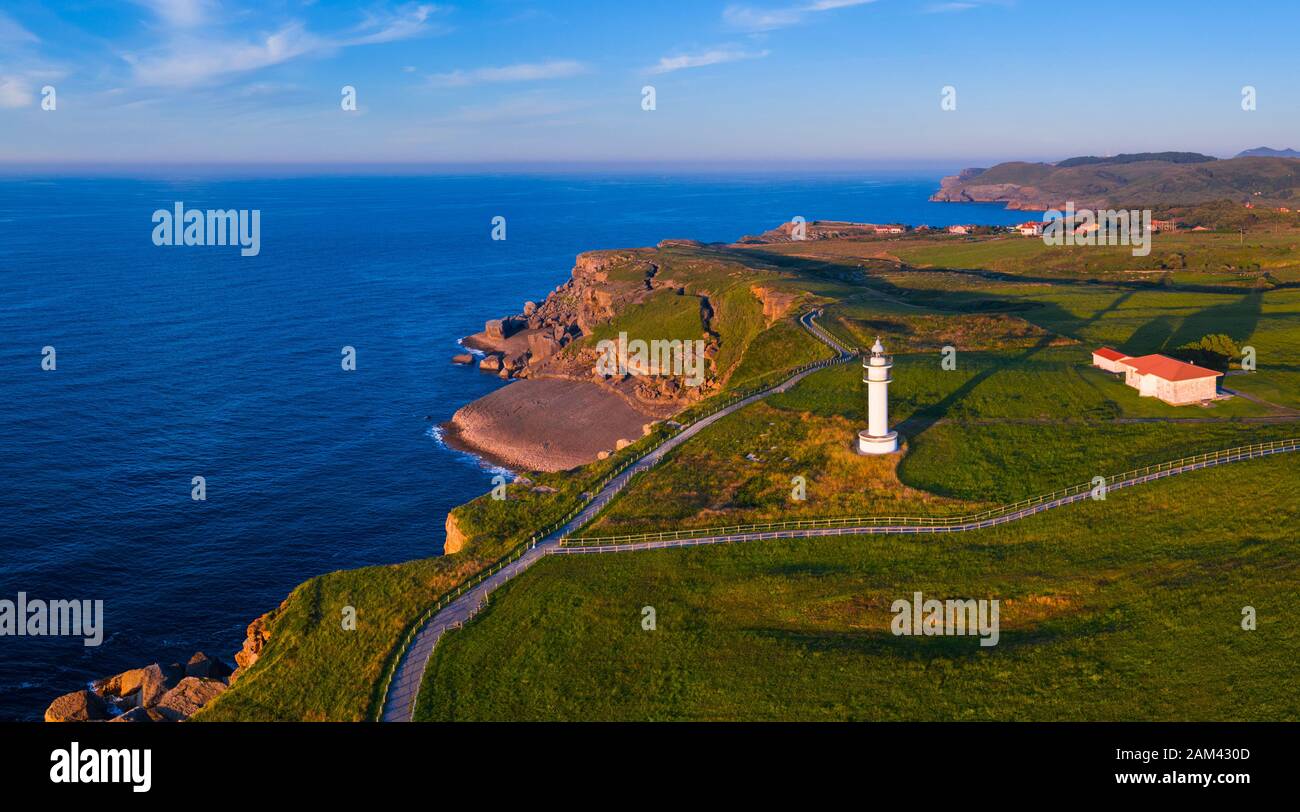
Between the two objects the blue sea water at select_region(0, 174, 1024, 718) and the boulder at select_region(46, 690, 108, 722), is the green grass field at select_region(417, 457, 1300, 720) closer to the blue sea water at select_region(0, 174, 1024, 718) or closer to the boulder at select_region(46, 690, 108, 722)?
the boulder at select_region(46, 690, 108, 722)

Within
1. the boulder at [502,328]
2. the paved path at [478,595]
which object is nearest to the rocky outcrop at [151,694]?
the paved path at [478,595]

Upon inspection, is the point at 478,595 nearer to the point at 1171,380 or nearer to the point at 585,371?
the point at 1171,380

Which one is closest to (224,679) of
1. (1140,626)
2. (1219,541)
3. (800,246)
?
(1140,626)

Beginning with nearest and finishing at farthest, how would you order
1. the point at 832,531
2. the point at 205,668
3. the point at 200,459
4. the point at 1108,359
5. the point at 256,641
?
the point at 256,641
the point at 832,531
the point at 205,668
the point at 1108,359
the point at 200,459

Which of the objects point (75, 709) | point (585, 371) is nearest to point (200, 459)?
point (75, 709)

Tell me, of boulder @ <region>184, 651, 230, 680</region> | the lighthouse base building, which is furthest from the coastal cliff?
boulder @ <region>184, 651, 230, 680</region>
